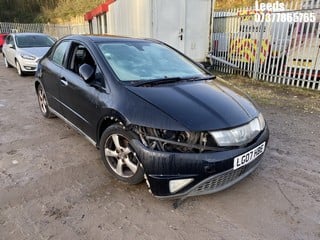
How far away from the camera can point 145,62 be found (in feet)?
11.1

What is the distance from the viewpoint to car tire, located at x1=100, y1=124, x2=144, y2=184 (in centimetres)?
269

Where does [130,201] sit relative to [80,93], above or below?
below

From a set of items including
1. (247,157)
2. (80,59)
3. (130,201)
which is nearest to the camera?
(247,157)

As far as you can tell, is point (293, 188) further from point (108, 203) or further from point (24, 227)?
point (24, 227)

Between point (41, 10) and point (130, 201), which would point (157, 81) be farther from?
point (41, 10)

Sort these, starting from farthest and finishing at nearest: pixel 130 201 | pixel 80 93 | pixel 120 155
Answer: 1. pixel 80 93
2. pixel 120 155
3. pixel 130 201

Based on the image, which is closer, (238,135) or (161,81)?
(238,135)

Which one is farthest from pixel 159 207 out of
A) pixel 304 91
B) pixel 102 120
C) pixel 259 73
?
pixel 259 73

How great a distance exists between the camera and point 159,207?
2.62 m

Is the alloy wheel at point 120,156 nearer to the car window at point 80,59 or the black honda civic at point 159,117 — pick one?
the black honda civic at point 159,117

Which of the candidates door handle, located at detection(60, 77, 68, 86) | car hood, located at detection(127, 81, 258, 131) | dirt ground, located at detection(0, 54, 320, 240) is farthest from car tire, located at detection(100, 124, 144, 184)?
door handle, located at detection(60, 77, 68, 86)

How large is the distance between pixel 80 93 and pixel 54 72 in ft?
3.45

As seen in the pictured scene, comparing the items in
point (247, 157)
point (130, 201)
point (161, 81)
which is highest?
point (161, 81)

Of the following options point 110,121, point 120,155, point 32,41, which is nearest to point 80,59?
point 110,121
